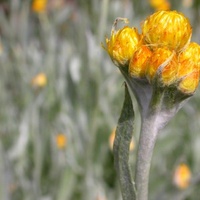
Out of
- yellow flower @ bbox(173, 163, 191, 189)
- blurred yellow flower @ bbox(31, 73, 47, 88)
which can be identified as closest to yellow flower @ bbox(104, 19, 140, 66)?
yellow flower @ bbox(173, 163, 191, 189)

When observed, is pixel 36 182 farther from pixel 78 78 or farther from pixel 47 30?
pixel 47 30

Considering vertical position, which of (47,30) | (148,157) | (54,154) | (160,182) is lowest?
(160,182)

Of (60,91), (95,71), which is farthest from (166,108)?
(60,91)

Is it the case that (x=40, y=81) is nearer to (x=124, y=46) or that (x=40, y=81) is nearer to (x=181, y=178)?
(x=181, y=178)

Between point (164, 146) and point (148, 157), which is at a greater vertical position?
point (148, 157)

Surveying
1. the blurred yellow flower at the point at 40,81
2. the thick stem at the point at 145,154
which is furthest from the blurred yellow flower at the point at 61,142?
the thick stem at the point at 145,154

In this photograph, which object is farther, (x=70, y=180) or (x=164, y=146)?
(x=164, y=146)
